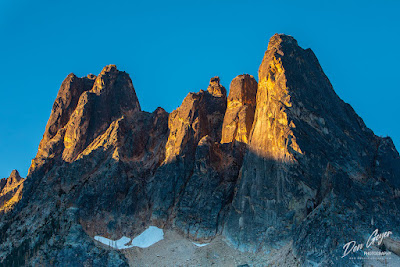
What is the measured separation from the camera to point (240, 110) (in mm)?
110938

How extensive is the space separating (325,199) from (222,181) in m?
19.7

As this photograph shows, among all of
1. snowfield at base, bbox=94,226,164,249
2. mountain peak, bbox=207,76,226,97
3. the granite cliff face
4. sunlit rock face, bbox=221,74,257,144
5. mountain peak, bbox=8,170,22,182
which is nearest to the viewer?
the granite cliff face

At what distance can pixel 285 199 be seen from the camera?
3698 inches

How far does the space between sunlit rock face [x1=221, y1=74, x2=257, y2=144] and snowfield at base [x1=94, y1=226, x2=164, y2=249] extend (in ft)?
70.3

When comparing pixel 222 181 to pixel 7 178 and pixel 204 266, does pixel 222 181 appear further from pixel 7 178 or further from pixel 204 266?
pixel 7 178

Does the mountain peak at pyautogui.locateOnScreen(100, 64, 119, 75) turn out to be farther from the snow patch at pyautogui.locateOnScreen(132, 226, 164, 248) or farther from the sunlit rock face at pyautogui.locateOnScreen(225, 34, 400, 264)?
the snow patch at pyautogui.locateOnScreen(132, 226, 164, 248)

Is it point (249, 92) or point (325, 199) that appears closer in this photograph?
point (325, 199)

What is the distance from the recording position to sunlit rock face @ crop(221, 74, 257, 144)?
356ft

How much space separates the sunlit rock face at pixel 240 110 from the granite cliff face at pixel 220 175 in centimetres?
23

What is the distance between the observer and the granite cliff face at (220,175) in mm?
91625

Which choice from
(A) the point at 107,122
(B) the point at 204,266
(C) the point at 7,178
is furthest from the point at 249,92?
(C) the point at 7,178

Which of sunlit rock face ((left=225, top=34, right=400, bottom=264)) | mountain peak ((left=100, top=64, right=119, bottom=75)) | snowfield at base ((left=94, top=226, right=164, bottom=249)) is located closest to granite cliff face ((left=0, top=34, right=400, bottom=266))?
sunlit rock face ((left=225, top=34, right=400, bottom=264))

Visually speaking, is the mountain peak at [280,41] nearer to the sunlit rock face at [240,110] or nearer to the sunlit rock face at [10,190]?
the sunlit rock face at [240,110]

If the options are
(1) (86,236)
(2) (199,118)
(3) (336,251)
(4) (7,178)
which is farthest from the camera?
(4) (7,178)
